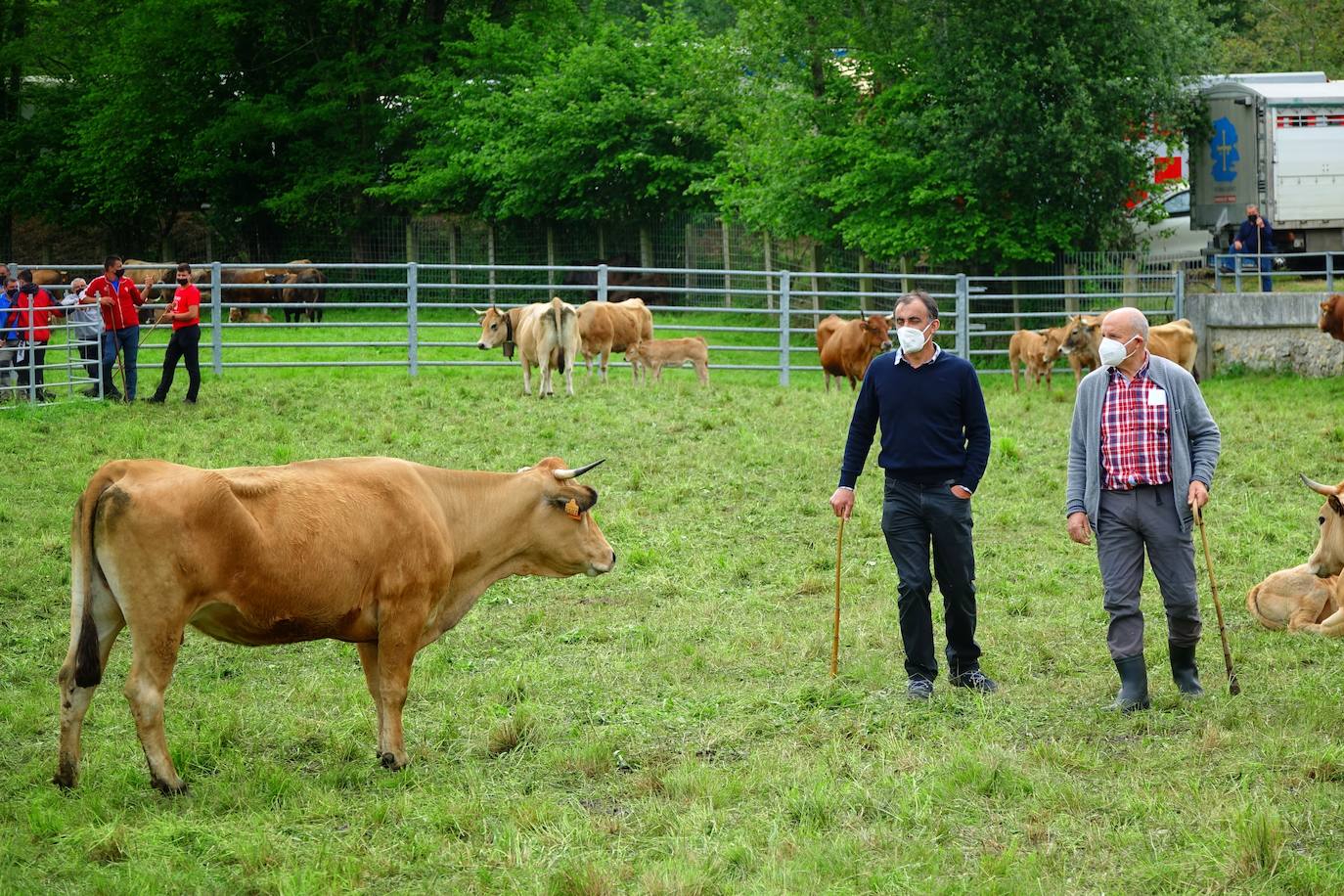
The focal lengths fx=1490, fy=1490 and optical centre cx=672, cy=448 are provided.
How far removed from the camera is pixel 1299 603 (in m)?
8.48

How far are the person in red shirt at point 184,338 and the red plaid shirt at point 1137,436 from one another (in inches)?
466

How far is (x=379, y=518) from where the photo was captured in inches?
248

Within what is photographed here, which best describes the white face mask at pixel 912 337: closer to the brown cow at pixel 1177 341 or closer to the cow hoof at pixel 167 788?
the cow hoof at pixel 167 788

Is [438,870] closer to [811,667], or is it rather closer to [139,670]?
[139,670]

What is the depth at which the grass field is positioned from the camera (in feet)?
16.5

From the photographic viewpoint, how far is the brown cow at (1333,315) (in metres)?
19.3

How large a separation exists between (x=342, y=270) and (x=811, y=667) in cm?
2664

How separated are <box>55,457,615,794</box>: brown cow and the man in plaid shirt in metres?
2.42

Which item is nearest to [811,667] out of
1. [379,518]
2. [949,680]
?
[949,680]

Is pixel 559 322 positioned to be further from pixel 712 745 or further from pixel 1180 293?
pixel 712 745

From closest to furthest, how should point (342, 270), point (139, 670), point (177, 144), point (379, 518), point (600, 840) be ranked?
point (600, 840)
point (139, 670)
point (379, 518)
point (342, 270)
point (177, 144)

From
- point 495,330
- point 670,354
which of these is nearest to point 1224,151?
point 670,354

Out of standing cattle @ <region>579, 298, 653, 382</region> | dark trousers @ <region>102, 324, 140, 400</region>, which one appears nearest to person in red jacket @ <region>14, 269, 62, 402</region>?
dark trousers @ <region>102, 324, 140, 400</region>

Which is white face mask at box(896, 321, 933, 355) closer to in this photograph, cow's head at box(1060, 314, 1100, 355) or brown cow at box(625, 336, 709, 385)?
brown cow at box(625, 336, 709, 385)
